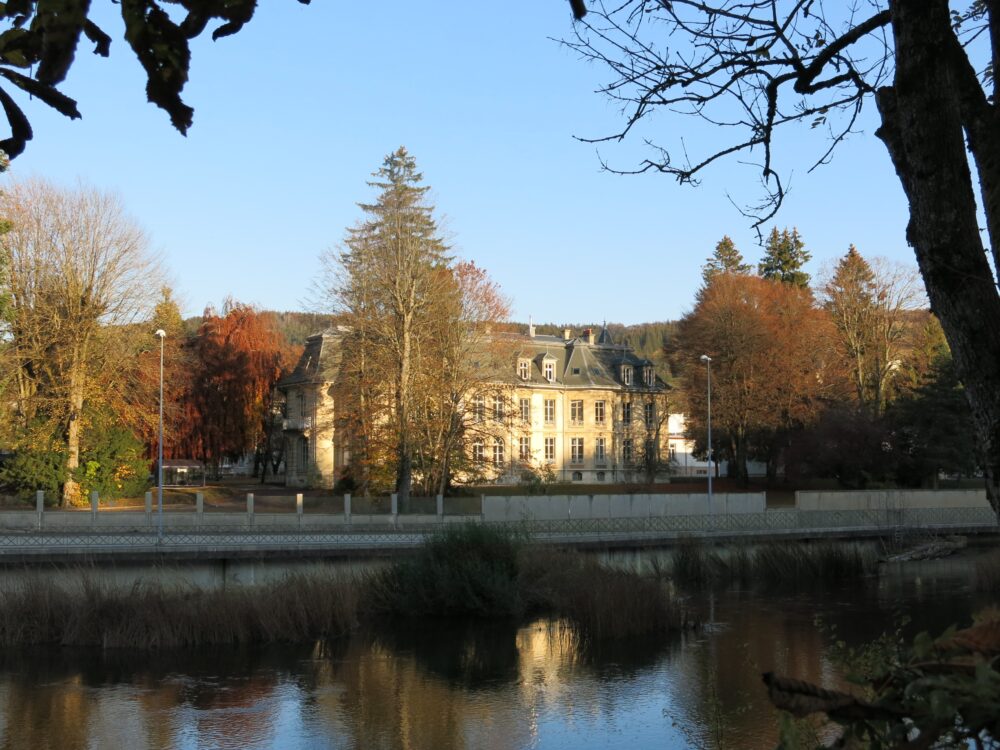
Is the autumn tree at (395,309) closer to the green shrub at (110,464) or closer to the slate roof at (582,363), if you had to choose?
the green shrub at (110,464)

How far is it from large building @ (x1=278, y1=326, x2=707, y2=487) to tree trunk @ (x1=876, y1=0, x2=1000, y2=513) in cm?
5455

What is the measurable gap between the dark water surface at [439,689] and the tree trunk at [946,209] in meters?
8.37

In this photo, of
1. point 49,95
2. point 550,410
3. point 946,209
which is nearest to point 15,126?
point 49,95

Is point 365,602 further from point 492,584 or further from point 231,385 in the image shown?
point 231,385

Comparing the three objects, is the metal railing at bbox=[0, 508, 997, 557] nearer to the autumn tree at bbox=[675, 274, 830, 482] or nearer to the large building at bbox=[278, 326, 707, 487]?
the autumn tree at bbox=[675, 274, 830, 482]

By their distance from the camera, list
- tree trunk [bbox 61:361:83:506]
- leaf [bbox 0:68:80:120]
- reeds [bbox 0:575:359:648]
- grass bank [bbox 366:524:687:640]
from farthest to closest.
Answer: tree trunk [bbox 61:361:83:506]
grass bank [bbox 366:524:687:640]
reeds [bbox 0:575:359:648]
leaf [bbox 0:68:80:120]

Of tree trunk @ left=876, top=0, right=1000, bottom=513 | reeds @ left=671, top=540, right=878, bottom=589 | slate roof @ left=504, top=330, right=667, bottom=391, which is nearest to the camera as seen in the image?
tree trunk @ left=876, top=0, right=1000, bottom=513

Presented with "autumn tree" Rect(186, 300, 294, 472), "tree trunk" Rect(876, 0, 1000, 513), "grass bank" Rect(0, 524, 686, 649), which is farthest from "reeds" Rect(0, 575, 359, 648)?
"autumn tree" Rect(186, 300, 294, 472)

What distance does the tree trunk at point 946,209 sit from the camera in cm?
414

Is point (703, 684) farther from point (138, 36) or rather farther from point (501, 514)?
point (501, 514)

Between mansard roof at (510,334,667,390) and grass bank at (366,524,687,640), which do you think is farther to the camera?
mansard roof at (510,334,667,390)

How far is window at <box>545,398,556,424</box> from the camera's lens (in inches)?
2633

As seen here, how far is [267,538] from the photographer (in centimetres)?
2681

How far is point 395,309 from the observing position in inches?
1784
